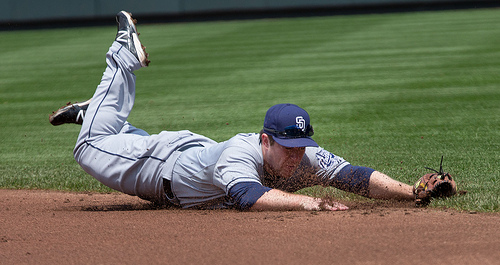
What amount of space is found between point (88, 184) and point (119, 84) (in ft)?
4.72

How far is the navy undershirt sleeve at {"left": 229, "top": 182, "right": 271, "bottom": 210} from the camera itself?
4.26 m

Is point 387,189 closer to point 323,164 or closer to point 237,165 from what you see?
point 323,164

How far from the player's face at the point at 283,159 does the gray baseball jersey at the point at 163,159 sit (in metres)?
0.09

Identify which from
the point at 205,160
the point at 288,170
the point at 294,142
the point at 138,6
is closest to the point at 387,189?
the point at 288,170

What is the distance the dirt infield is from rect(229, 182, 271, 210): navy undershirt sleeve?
4.3 inches

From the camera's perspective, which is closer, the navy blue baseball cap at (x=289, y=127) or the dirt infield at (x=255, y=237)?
the dirt infield at (x=255, y=237)

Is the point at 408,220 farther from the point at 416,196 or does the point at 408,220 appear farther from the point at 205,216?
the point at 205,216

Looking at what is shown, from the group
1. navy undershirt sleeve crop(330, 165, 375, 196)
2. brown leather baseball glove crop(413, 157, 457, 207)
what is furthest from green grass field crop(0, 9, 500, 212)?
navy undershirt sleeve crop(330, 165, 375, 196)

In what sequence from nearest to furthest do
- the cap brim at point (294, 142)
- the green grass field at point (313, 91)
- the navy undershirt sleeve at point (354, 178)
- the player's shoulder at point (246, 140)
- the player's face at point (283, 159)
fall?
the cap brim at point (294, 142) < the player's face at point (283, 159) < the player's shoulder at point (246, 140) < the navy undershirt sleeve at point (354, 178) < the green grass field at point (313, 91)

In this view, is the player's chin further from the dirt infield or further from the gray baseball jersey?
the dirt infield

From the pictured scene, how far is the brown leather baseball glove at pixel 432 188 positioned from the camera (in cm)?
463

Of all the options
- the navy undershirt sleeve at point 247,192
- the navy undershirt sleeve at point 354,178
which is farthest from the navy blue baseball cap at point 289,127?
the navy undershirt sleeve at point 354,178

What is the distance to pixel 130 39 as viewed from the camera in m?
5.61

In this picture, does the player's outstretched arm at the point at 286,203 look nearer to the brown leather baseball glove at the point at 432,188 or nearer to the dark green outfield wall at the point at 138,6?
the brown leather baseball glove at the point at 432,188
